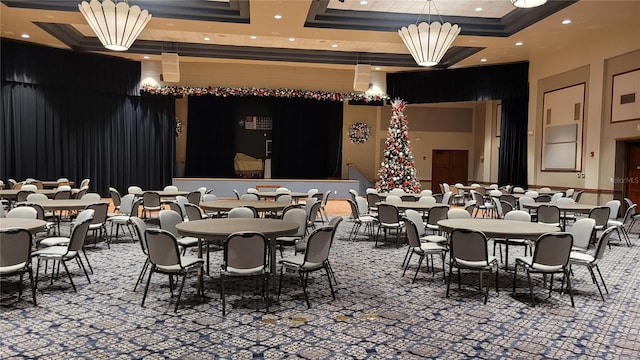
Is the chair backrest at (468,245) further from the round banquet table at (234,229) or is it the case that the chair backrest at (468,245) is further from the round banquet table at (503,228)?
the round banquet table at (234,229)

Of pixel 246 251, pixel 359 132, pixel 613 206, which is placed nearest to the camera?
pixel 246 251

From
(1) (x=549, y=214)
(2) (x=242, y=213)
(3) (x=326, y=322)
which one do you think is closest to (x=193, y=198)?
(2) (x=242, y=213)

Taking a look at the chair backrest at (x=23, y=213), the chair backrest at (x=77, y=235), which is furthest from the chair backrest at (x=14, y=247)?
the chair backrest at (x=23, y=213)

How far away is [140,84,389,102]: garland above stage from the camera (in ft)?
51.0

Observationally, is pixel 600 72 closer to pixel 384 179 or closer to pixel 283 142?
pixel 384 179

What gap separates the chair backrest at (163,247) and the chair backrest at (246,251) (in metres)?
0.51

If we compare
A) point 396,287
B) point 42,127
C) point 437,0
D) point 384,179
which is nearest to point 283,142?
point 384,179

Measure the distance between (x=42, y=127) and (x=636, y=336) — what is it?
49.1ft

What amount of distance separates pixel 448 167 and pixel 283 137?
7.22 meters

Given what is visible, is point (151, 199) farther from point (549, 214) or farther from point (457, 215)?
point (549, 214)

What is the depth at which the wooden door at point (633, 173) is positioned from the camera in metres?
11.2

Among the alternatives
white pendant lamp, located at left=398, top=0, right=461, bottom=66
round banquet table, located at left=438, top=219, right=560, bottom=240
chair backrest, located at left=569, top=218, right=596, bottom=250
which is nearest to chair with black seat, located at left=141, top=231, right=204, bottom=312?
round banquet table, located at left=438, top=219, right=560, bottom=240

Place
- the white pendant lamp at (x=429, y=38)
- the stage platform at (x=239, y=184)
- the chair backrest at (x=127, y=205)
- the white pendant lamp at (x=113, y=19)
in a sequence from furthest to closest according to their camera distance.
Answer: the stage platform at (x=239, y=184), the white pendant lamp at (x=429, y=38), the chair backrest at (x=127, y=205), the white pendant lamp at (x=113, y=19)

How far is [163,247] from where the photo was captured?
441 centimetres
